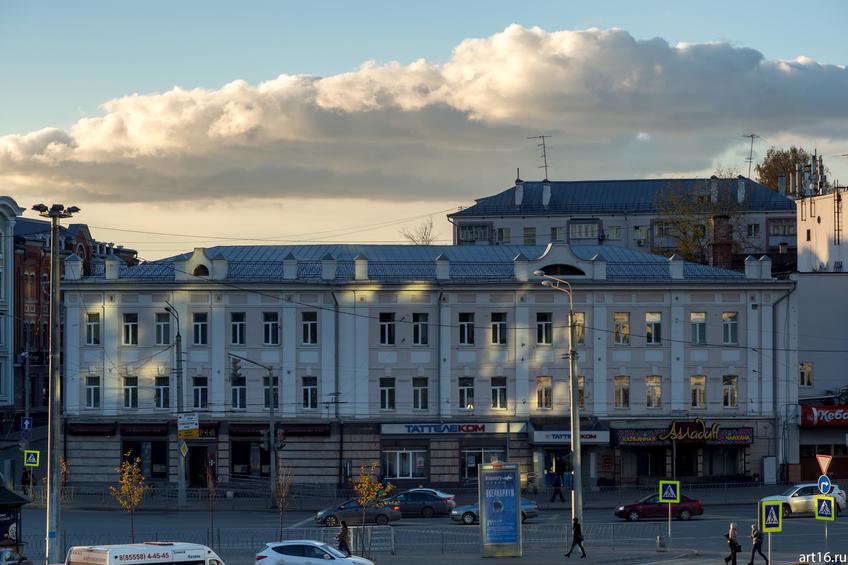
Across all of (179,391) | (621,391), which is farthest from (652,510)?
(179,391)

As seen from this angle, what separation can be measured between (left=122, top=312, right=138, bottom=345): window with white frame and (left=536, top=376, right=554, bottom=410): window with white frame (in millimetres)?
21125

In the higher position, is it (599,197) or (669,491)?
(599,197)

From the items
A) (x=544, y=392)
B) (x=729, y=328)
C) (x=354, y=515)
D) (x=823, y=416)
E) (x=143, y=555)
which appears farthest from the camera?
(x=823, y=416)

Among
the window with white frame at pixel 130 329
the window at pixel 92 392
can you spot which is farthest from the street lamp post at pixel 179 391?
the window at pixel 92 392

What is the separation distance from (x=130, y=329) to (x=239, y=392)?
6703mm

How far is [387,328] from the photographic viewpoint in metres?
71.5

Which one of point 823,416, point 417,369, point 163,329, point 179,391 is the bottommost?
point 823,416

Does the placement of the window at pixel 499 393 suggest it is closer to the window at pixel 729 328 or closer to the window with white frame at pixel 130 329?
the window at pixel 729 328

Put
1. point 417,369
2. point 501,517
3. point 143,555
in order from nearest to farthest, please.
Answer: point 143,555, point 501,517, point 417,369

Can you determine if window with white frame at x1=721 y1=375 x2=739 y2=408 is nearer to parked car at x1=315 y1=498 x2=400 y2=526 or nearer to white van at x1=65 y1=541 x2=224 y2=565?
parked car at x1=315 y1=498 x2=400 y2=526

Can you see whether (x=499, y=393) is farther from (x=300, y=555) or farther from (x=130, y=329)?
(x=300, y=555)

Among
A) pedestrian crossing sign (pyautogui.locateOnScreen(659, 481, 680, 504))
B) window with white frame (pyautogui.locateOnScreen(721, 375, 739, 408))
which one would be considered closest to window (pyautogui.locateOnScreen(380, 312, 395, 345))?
window with white frame (pyautogui.locateOnScreen(721, 375, 739, 408))

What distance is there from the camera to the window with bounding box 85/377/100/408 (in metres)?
71.6

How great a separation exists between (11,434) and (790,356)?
49.4 metres
